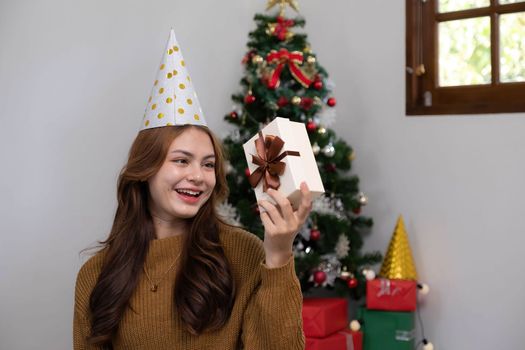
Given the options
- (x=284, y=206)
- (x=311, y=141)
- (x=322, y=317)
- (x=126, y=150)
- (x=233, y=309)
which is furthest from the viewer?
(x=126, y=150)

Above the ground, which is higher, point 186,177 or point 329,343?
point 186,177

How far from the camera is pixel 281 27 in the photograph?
302 cm

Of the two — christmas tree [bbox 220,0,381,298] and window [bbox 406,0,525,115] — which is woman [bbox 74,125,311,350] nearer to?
christmas tree [bbox 220,0,381,298]

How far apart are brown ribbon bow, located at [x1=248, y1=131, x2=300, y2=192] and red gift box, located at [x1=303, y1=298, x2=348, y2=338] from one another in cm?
138

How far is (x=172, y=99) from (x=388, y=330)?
1.56 meters

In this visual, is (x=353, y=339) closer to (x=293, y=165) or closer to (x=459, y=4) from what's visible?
(x=459, y=4)

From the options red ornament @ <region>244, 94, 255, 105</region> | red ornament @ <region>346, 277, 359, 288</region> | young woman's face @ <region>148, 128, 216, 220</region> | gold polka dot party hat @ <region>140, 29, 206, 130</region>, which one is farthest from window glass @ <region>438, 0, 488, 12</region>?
young woman's face @ <region>148, 128, 216, 220</region>

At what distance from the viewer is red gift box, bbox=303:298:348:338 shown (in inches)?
111

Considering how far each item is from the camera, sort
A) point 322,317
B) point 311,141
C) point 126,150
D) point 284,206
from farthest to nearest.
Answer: point 126,150 < point 311,141 < point 322,317 < point 284,206

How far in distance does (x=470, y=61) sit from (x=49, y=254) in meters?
1.85

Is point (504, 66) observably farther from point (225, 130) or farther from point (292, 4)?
point (225, 130)

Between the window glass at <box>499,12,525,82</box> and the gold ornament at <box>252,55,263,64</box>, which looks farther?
the gold ornament at <box>252,55,263,64</box>

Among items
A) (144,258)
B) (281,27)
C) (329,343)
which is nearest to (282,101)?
(281,27)

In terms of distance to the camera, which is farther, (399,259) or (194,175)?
(399,259)
